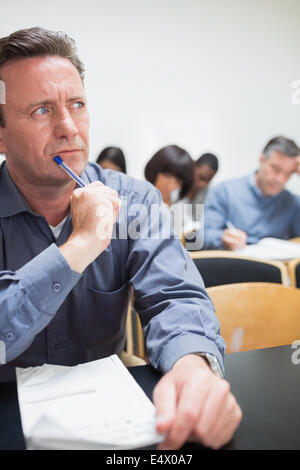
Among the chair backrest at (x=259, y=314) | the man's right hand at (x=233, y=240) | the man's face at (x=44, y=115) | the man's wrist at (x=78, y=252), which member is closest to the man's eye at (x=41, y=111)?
the man's face at (x=44, y=115)

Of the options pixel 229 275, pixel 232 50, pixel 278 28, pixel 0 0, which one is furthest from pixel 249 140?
pixel 229 275

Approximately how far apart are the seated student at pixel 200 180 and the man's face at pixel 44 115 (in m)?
2.43

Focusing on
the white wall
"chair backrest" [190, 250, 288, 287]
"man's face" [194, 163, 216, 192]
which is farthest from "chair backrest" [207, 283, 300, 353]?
"man's face" [194, 163, 216, 192]

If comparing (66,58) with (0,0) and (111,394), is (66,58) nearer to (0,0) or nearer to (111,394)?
(111,394)

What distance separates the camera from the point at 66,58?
994 mm

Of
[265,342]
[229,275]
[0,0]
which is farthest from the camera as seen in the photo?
[0,0]

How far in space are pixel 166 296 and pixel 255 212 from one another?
6.83 feet

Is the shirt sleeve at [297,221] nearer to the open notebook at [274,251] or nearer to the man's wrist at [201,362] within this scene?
the open notebook at [274,251]

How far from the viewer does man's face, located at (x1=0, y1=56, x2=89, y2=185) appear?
923mm

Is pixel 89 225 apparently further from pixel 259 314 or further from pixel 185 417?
pixel 259 314

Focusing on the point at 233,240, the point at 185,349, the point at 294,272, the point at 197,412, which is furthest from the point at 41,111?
the point at 233,240

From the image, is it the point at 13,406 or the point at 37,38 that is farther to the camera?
the point at 37,38

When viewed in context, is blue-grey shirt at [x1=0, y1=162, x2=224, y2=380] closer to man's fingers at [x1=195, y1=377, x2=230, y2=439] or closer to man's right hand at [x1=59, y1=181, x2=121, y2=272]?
man's right hand at [x1=59, y1=181, x2=121, y2=272]

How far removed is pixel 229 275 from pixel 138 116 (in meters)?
1.97
